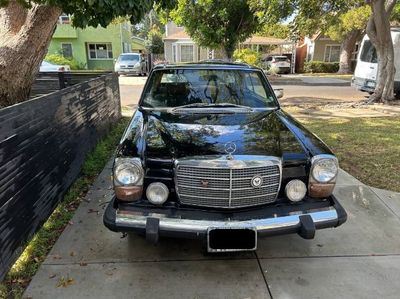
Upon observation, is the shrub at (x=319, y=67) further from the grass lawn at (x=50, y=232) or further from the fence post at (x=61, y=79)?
the grass lawn at (x=50, y=232)

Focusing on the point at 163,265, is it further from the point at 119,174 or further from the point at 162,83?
the point at 162,83

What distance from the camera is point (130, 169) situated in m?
2.78

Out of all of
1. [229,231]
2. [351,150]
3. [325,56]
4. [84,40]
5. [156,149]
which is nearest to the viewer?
[229,231]

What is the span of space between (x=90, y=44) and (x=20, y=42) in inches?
1064

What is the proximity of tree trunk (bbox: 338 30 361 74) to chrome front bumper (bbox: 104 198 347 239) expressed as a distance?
→ 27.9 m

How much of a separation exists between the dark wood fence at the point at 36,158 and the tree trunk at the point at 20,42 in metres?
0.63

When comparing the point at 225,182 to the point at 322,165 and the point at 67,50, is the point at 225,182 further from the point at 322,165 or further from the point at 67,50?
the point at 67,50

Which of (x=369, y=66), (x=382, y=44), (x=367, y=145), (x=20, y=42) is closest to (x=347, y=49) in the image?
(x=369, y=66)

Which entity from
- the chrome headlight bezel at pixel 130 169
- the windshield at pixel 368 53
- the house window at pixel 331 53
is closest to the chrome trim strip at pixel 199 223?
the chrome headlight bezel at pixel 130 169

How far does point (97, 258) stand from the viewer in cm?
317

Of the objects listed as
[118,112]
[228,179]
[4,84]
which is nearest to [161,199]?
[228,179]

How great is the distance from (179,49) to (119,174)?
2921 cm

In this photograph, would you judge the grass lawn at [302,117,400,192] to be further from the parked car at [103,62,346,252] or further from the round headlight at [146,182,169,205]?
the round headlight at [146,182,169,205]

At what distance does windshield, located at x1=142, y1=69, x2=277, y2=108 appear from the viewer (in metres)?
4.09
